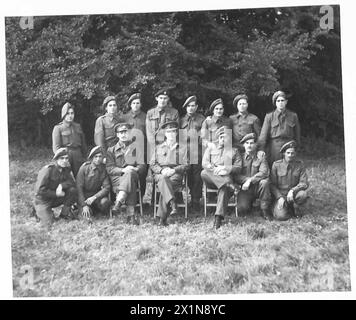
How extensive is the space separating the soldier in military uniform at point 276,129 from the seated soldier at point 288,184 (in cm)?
7

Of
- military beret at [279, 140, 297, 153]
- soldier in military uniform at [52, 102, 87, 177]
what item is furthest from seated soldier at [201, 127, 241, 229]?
soldier in military uniform at [52, 102, 87, 177]

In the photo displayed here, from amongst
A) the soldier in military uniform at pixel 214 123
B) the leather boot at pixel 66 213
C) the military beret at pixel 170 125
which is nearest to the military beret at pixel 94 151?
the leather boot at pixel 66 213

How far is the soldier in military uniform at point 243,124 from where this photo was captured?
6.57 m

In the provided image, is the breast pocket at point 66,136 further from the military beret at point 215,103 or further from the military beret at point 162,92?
the military beret at point 215,103

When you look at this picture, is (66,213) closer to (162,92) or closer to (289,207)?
(162,92)

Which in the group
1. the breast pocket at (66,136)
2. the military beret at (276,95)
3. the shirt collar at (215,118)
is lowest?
the breast pocket at (66,136)

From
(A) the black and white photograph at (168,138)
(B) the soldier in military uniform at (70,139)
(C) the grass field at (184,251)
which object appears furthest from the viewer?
(B) the soldier in military uniform at (70,139)

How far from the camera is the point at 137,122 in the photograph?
21.7ft

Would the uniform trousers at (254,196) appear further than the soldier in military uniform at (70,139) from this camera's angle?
No

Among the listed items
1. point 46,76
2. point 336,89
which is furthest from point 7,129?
point 336,89

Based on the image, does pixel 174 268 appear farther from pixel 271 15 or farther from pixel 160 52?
pixel 271 15

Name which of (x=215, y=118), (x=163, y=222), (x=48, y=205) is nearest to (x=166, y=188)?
(x=163, y=222)

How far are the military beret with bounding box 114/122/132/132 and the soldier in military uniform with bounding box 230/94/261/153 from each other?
45.0 inches

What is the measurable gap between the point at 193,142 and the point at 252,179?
759mm
